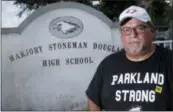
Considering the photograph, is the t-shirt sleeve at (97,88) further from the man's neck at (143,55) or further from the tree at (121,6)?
the tree at (121,6)

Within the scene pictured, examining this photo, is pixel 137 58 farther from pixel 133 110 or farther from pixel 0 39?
pixel 0 39

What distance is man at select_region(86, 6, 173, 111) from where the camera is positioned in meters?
1.63

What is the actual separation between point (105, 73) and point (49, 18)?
8.99 feet

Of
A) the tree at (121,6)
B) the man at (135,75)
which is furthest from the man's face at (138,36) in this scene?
the tree at (121,6)

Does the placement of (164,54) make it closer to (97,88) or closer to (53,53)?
(97,88)

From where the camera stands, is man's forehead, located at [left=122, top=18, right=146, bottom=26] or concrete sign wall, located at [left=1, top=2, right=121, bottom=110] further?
concrete sign wall, located at [left=1, top=2, right=121, bottom=110]

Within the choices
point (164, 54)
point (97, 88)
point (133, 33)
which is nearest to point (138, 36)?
point (133, 33)

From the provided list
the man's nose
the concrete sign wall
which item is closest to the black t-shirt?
the man's nose

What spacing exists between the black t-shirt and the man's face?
0.16ft

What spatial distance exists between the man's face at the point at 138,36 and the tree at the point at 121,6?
2.67 m

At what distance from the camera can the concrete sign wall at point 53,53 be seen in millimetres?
4367

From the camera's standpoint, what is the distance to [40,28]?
442 centimetres

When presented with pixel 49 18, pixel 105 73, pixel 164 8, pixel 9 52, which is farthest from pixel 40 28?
pixel 105 73

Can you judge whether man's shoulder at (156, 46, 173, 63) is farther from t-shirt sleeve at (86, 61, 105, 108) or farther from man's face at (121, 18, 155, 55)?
t-shirt sleeve at (86, 61, 105, 108)
